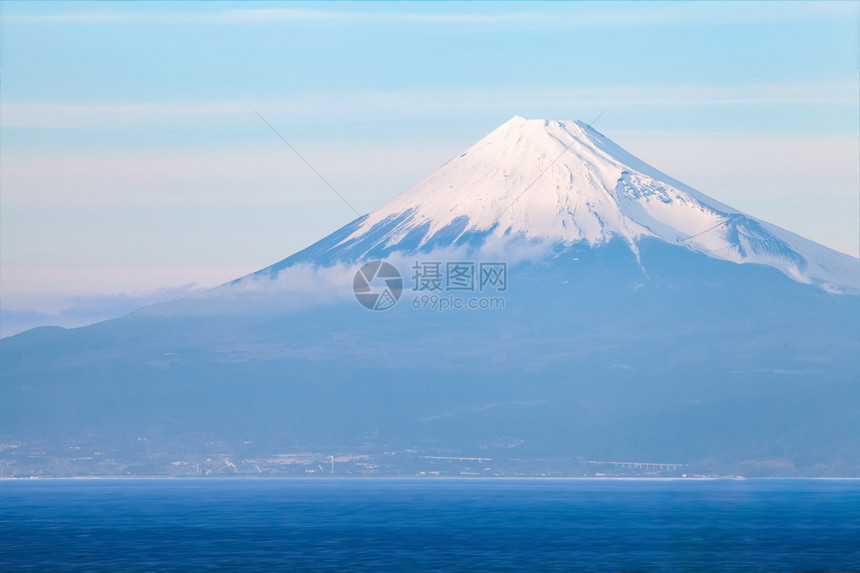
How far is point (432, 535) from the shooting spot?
98.9 m

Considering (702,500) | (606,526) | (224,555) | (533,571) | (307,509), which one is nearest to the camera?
(533,571)

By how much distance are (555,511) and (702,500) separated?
4112 centimetres

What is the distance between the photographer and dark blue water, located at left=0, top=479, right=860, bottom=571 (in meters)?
76.0

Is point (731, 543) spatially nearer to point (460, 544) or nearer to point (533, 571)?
point (460, 544)

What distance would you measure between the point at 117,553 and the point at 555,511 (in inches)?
2475

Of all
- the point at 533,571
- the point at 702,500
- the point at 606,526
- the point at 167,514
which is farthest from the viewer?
the point at 702,500

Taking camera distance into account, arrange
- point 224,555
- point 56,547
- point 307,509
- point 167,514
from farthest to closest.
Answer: point 307,509, point 167,514, point 56,547, point 224,555

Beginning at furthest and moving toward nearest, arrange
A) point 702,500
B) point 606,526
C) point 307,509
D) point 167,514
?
1. point 702,500
2. point 307,509
3. point 167,514
4. point 606,526

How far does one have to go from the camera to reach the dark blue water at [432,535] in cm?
7600

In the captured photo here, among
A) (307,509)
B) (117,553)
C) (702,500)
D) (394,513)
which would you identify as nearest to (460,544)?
(117,553)

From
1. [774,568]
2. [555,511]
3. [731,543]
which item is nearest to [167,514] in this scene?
[555,511]

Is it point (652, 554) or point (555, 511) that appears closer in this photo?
point (652, 554)

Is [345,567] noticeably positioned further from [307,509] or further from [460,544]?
[307,509]

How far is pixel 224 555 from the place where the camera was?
80.8 m
